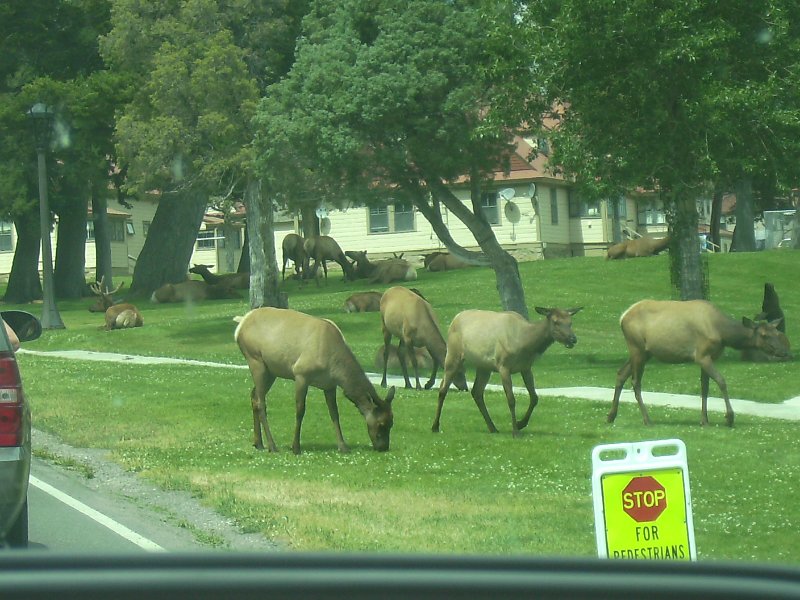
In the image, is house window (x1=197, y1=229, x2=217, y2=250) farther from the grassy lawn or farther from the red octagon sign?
the red octagon sign

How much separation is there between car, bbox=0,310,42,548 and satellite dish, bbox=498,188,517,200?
154ft

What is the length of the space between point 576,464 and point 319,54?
1622 cm

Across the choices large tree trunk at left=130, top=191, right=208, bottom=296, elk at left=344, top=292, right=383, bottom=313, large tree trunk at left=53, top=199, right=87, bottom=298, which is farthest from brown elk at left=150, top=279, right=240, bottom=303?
elk at left=344, top=292, right=383, bottom=313

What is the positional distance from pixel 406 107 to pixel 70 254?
94.6 feet

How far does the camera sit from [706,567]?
2.04 meters

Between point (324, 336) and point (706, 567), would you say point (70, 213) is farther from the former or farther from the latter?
point (706, 567)

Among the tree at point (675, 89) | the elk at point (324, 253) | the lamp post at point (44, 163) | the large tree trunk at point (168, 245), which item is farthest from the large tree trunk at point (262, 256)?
the elk at point (324, 253)


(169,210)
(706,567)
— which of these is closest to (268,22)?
(169,210)

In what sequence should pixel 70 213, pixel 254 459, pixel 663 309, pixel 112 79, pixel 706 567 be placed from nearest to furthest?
1. pixel 706 567
2. pixel 254 459
3. pixel 663 309
4. pixel 112 79
5. pixel 70 213

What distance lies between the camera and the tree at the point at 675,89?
73.3ft

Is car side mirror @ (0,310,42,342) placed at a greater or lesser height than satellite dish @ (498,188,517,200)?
lesser

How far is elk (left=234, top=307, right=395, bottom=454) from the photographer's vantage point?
14.7 metres

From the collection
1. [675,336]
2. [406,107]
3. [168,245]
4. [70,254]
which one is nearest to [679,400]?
[675,336]

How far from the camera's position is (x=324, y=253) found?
48625 millimetres
